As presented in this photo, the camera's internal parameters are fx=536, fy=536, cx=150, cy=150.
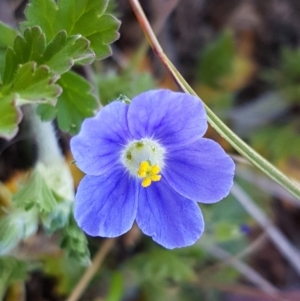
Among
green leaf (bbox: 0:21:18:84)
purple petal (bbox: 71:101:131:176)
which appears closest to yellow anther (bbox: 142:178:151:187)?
purple petal (bbox: 71:101:131:176)

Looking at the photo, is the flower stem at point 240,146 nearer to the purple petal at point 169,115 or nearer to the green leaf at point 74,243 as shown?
the purple petal at point 169,115

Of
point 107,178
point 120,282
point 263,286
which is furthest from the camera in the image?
point 263,286

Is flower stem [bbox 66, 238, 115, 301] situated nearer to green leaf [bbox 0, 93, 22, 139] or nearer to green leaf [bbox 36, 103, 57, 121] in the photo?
green leaf [bbox 36, 103, 57, 121]

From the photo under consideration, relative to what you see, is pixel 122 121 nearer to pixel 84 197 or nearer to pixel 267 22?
pixel 84 197

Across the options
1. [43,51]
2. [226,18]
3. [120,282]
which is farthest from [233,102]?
[43,51]

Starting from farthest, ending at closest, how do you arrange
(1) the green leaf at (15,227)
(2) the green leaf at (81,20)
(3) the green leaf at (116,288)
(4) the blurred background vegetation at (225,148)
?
1. (4) the blurred background vegetation at (225,148)
2. (3) the green leaf at (116,288)
3. (1) the green leaf at (15,227)
4. (2) the green leaf at (81,20)

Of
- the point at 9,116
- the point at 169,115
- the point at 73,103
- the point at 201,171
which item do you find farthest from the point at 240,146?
the point at 9,116

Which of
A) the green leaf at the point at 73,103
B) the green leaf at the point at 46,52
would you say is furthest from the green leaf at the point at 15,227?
the green leaf at the point at 46,52
